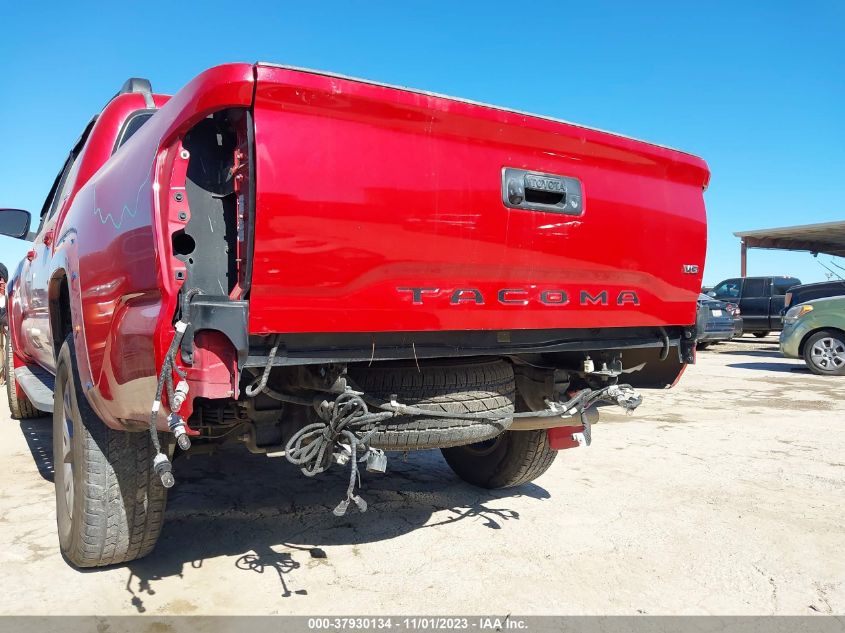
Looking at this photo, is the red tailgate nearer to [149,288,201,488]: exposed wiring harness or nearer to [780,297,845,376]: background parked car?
[149,288,201,488]: exposed wiring harness

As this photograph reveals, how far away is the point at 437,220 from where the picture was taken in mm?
2205

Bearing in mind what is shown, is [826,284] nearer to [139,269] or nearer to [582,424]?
[582,424]

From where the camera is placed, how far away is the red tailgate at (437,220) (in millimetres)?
1965

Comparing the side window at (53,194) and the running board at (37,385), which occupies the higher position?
the side window at (53,194)

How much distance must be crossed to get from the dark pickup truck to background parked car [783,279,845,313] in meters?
3.36

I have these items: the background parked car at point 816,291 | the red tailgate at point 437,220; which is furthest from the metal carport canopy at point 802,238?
the red tailgate at point 437,220

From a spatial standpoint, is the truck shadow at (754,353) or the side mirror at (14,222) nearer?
the side mirror at (14,222)

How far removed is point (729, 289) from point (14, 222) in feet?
53.1

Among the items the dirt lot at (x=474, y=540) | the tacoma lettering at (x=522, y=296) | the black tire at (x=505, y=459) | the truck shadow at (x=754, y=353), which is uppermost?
the tacoma lettering at (x=522, y=296)

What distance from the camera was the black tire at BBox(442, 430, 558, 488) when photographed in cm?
360

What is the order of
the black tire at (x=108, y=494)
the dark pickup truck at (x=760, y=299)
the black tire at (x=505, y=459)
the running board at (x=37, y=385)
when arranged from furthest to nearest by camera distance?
1. the dark pickup truck at (x=760, y=299)
2. the black tire at (x=505, y=459)
3. the running board at (x=37, y=385)
4. the black tire at (x=108, y=494)

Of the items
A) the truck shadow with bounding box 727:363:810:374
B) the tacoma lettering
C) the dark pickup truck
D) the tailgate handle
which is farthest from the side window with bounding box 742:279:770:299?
the tailgate handle

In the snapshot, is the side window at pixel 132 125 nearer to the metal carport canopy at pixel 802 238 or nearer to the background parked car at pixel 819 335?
the background parked car at pixel 819 335

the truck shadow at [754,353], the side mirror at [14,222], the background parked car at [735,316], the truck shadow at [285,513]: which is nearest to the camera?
the truck shadow at [285,513]
